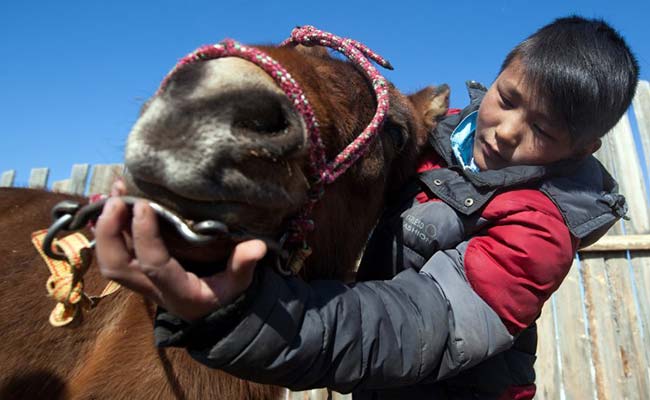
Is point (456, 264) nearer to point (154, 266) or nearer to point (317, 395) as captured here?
point (154, 266)

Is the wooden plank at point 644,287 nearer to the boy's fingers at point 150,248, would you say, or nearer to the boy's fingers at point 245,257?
the boy's fingers at point 245,257

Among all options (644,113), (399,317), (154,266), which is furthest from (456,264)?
(644,113)

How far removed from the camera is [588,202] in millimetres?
1903

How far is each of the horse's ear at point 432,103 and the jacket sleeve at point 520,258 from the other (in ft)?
2.70

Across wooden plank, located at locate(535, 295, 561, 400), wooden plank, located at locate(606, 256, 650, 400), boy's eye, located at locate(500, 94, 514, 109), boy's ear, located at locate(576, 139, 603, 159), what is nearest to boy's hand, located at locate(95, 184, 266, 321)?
boy's eye, located at locate(500, 94, 514, 109)

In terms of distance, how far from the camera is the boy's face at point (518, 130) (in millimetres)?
1996

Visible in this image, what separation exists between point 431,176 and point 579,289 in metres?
3.31

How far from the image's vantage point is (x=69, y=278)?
4.46ft

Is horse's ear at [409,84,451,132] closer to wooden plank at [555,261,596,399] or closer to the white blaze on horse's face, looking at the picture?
the white blaze on horse's face

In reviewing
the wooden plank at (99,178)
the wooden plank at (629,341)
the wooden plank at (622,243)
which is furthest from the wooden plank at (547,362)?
the wooden plank at (99,178)

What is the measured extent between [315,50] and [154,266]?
1.35 metres

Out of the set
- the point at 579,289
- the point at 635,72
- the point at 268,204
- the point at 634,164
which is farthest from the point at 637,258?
the point at 268,204

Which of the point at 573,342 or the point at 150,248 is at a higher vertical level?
the point at 150,248

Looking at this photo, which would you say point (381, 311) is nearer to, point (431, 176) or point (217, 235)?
point (217, 235)
